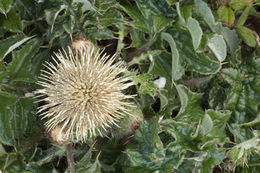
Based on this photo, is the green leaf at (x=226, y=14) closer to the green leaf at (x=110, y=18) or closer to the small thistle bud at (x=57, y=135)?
the green leaf at (x=110, y=18)

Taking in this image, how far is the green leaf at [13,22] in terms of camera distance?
2432mm

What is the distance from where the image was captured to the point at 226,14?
8.95ft

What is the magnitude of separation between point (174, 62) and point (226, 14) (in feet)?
2.56

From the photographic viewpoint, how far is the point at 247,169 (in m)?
2.58

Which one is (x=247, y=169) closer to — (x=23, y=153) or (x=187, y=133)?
Result: (x=187, y=133)

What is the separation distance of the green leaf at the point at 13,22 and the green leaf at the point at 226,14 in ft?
5.58

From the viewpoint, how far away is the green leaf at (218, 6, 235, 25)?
2.72m

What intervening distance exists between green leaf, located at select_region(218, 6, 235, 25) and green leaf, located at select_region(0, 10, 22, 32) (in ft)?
5.58

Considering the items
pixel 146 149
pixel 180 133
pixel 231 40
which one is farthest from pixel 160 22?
pixel 146 149

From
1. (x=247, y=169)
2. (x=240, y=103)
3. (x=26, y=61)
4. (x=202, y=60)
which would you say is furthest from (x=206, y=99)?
(x=26, y=61)

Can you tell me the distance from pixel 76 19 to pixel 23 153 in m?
1.16

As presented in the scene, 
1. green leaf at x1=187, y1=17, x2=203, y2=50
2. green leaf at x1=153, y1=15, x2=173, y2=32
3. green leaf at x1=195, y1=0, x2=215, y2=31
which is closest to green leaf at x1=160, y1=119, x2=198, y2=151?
green leaf at x1=187, y1=17, x2=203, y2=50

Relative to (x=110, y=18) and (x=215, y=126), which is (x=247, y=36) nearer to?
(x=215, y=126)

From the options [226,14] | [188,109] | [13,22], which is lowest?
[188,109]
